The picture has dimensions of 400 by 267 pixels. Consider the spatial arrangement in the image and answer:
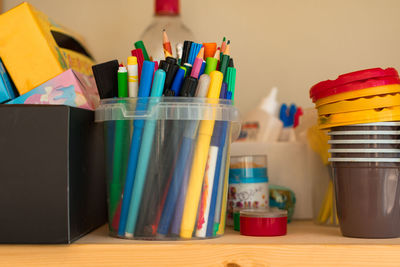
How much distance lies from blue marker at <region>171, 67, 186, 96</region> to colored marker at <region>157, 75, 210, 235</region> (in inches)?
0.9

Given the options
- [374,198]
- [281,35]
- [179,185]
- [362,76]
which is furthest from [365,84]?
[281,35]

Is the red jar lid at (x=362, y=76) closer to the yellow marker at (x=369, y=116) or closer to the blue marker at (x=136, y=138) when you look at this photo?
the yellow marker at (x=369, y=116)

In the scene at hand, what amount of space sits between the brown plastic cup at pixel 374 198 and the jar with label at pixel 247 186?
14 centimetres

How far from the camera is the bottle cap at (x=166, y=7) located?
2.63 feet

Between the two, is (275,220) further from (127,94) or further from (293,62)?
(293,62)

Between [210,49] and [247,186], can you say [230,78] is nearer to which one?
[210,49]

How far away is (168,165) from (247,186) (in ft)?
0.51

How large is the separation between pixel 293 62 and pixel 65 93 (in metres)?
0.42

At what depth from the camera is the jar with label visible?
65 cm

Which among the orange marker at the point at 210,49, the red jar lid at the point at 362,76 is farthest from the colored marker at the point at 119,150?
the red jar lid at the point at 362,76

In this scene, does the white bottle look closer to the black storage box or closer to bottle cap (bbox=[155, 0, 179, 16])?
bottle cap (bbox=[155, 0, 179, 16])

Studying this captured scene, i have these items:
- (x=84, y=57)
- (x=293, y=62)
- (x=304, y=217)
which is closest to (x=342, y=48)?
(x=293, y=62)

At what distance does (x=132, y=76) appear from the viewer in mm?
553

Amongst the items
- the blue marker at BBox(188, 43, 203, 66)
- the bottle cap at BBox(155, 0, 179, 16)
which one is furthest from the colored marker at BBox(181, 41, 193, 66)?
the bottle cap at BBox(155, 0, 179, 16)
